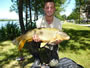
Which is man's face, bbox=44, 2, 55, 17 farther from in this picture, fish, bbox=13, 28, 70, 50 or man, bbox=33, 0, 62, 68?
fish, bbox=13, 28, 70, 50

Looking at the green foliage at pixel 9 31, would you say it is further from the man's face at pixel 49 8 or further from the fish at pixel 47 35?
the fish at pixel 47 35

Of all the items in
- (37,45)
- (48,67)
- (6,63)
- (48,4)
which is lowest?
(6,63)

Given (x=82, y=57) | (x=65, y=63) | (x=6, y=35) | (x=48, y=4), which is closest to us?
(x=48, y=4)

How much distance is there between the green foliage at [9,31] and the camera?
1162 cm

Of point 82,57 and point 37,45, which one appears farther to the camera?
point 82,57

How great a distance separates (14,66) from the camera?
5.25 meters

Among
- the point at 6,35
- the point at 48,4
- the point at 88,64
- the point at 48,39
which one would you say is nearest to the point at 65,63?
the point at 88,64

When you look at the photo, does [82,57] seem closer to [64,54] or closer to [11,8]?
[64,54]

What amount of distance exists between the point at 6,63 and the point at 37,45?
2217mm

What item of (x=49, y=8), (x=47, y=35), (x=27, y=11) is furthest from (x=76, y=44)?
(x=27, y=11)

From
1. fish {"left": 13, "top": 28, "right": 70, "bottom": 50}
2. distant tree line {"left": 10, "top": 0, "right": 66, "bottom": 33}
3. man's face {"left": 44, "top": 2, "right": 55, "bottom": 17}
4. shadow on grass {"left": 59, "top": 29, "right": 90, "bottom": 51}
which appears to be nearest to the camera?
fish {"left": 13, "top": 28, "right": 70, "bottom": 50}

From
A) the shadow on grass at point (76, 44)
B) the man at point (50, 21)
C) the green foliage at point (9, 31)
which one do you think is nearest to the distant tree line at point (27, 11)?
the green foliage at point (9, 31)

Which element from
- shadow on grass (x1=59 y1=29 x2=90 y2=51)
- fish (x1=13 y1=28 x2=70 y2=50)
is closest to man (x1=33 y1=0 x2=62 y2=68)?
fish (x1=13 y1=28 x2=70 y2=50)

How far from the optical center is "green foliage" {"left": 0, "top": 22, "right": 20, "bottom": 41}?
1162 cm
